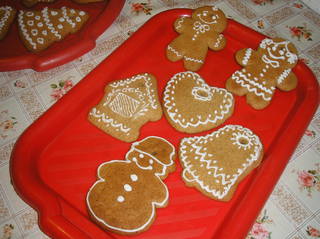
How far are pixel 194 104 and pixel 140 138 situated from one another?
0.21 meters

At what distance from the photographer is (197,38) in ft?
3.72

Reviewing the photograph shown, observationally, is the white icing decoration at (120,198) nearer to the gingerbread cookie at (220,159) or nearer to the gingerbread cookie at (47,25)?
the gingerbread cookie at (220,159)

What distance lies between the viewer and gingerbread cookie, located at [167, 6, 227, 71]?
1.11m

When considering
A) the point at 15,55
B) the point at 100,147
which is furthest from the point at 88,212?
the point at 15,55

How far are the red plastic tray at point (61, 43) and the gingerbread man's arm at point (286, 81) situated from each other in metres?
0.67

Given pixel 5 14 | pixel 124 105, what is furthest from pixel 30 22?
pixel 124 105

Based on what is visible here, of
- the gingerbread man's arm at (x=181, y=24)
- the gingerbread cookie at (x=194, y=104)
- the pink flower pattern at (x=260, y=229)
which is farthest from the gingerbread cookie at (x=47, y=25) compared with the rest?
the pink flower pattern at (x=260, y=229)

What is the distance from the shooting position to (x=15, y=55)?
1.16 m

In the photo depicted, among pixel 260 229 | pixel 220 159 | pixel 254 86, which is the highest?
pixel 254 86

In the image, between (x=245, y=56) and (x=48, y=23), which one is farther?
(x=48, y=23)

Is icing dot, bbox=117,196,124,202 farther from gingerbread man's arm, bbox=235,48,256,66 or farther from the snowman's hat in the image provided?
gingerbread man's arm, bbox=235,48,256,66

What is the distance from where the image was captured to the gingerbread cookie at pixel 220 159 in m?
0.90

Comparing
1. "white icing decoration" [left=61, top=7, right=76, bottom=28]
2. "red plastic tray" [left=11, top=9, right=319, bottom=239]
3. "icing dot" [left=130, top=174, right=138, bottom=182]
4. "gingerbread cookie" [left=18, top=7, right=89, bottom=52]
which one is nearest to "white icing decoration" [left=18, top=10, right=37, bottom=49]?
"gingerbread cookie" [left=18, top=7, right=89, bottom=52]

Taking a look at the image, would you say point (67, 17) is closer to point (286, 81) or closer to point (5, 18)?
point (5, 18)
